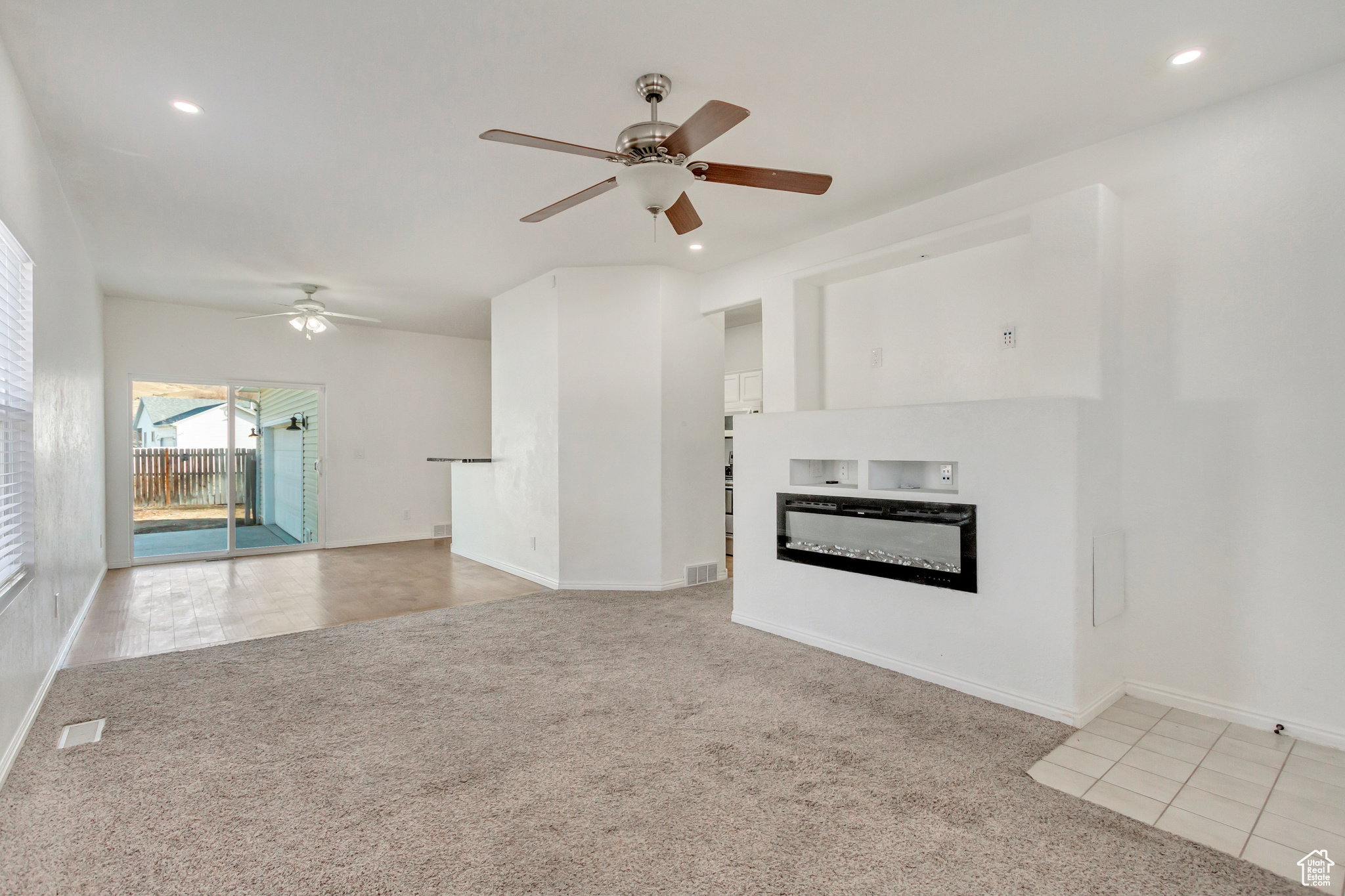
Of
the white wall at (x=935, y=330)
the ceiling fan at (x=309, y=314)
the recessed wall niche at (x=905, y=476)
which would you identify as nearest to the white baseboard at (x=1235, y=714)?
the recessed wall niche at (x=905, y=476)

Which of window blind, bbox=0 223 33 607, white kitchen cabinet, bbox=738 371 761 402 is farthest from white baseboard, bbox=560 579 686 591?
window blind, bbox=0 223 33 607

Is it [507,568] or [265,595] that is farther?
[507,568]

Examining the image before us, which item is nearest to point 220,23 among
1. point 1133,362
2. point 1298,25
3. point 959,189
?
point 959,189

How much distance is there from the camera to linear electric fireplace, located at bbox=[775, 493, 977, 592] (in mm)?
3150

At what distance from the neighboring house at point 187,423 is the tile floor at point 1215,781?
26.0ft

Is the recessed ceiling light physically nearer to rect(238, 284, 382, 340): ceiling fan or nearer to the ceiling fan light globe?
the ceiling fan light globe

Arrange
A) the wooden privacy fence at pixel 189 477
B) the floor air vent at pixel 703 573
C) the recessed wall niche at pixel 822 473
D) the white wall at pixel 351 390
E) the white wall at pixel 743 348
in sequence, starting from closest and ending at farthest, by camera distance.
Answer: the recessed wall niche at pixel 822 473 < the floor air vent at pixel 703 573 < the white wall at pixel 351 390 < the wooden privacy fence at pixel 189 477 < the white wall at pixel 743 348

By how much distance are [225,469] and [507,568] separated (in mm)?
3546

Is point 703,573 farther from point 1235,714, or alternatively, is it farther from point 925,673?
point 1235,714

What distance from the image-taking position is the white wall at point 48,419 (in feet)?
8.20

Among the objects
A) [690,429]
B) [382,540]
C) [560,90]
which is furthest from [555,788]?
[382,540]

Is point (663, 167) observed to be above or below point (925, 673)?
above

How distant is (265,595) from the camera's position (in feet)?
17.1

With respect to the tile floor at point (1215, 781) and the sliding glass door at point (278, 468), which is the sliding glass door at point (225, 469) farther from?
the tile floor at point (1215, 781)
